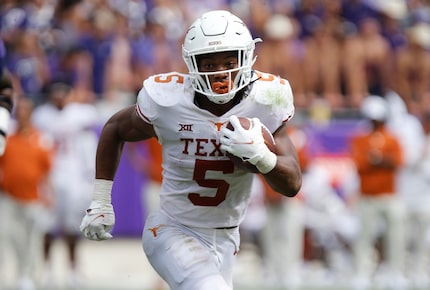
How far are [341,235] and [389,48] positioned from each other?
2.76 m

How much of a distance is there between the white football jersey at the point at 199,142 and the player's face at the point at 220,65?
6.1 inches

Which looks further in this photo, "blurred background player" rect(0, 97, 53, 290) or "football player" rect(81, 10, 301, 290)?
"blurred background player" rect(0, 97, 53, 290)

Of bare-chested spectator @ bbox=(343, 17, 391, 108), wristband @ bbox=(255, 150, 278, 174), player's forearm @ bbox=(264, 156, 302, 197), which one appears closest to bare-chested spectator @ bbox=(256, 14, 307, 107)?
bare-chested spectator @ bbox=(343, 17, 391, 108)

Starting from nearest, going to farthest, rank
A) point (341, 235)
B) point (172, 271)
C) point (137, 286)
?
point (172, 271) < point (137, 286) < point (341, 235)

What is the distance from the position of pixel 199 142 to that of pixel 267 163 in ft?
1.47

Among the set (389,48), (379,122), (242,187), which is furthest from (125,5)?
(242,187)

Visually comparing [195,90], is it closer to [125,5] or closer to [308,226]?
[308,226]

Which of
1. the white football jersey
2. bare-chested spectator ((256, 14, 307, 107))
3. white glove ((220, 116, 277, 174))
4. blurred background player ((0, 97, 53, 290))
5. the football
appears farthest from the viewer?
bare-chested spectator ((256, 14, 307, 107))

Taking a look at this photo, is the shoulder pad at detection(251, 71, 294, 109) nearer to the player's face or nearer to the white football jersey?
the white football jersey

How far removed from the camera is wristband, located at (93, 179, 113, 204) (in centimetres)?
480

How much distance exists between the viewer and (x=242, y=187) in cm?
A: 479

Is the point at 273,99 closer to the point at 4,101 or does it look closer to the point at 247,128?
the point at 247,128

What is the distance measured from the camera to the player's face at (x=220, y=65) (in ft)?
14.6

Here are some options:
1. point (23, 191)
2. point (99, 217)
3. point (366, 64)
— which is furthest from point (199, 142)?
point (366, 64)
